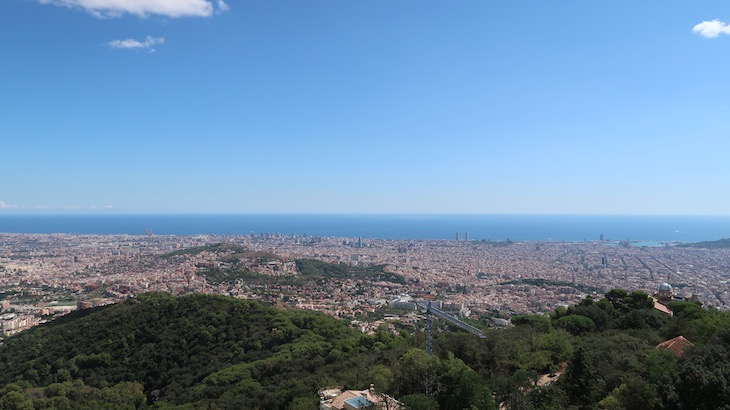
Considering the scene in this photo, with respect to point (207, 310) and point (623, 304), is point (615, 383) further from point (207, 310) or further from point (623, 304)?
point (207, 310)

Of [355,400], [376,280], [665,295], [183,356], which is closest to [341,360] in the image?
[355,400]

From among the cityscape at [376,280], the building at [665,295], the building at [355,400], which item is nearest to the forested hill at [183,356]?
the building at [355,400]

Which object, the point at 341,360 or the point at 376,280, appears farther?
the point at 376,280

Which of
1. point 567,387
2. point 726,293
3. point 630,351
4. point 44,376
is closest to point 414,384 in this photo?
point 567,387

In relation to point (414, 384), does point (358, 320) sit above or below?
below

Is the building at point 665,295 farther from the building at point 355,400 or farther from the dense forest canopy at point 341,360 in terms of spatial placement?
the building at point 355,400

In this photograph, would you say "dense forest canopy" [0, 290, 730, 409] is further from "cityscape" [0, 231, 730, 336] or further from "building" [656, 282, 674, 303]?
"cityscape" [0, 231, 730, 336]

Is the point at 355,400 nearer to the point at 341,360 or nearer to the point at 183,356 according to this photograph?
the point at 341,360

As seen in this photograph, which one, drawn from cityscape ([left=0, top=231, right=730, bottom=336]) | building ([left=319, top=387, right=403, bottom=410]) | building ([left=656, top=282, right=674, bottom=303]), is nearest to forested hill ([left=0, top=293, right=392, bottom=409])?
building ([left=319, top=387, right=403, bottom=410])
